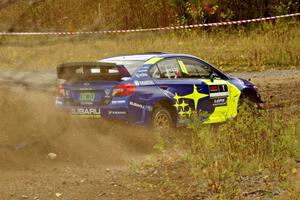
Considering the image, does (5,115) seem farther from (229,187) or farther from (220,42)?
(220,42)

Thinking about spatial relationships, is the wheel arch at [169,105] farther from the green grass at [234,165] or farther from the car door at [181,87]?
the green grass at [234,165]

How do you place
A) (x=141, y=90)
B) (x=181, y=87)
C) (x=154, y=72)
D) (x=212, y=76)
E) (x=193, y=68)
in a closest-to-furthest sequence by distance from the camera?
(x=141, y=90) < (x=154, y=72) < (x=181, y=87) < (x=193, y=68) < (x=212, y=76)

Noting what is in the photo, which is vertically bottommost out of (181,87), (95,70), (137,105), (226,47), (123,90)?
(226,47)

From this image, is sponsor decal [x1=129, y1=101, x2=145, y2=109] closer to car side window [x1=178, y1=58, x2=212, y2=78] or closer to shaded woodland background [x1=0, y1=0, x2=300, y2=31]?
car side window [x1=178, y1=58, x2=212, y2=78]

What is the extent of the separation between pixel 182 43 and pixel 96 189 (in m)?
17.9

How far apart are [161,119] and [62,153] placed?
1674 millimetres

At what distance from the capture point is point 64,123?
12844 mm

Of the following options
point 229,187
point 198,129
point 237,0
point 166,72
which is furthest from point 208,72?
point 237,0

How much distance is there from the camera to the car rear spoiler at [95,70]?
12.2m

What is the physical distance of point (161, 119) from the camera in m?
12.6

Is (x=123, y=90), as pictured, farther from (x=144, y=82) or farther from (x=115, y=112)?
(x=144, y=82)

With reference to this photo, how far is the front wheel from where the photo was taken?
12.5 metres

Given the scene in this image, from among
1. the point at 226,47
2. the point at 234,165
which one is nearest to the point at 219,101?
the point at 234,165

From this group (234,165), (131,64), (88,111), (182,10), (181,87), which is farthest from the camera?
(182,10)
